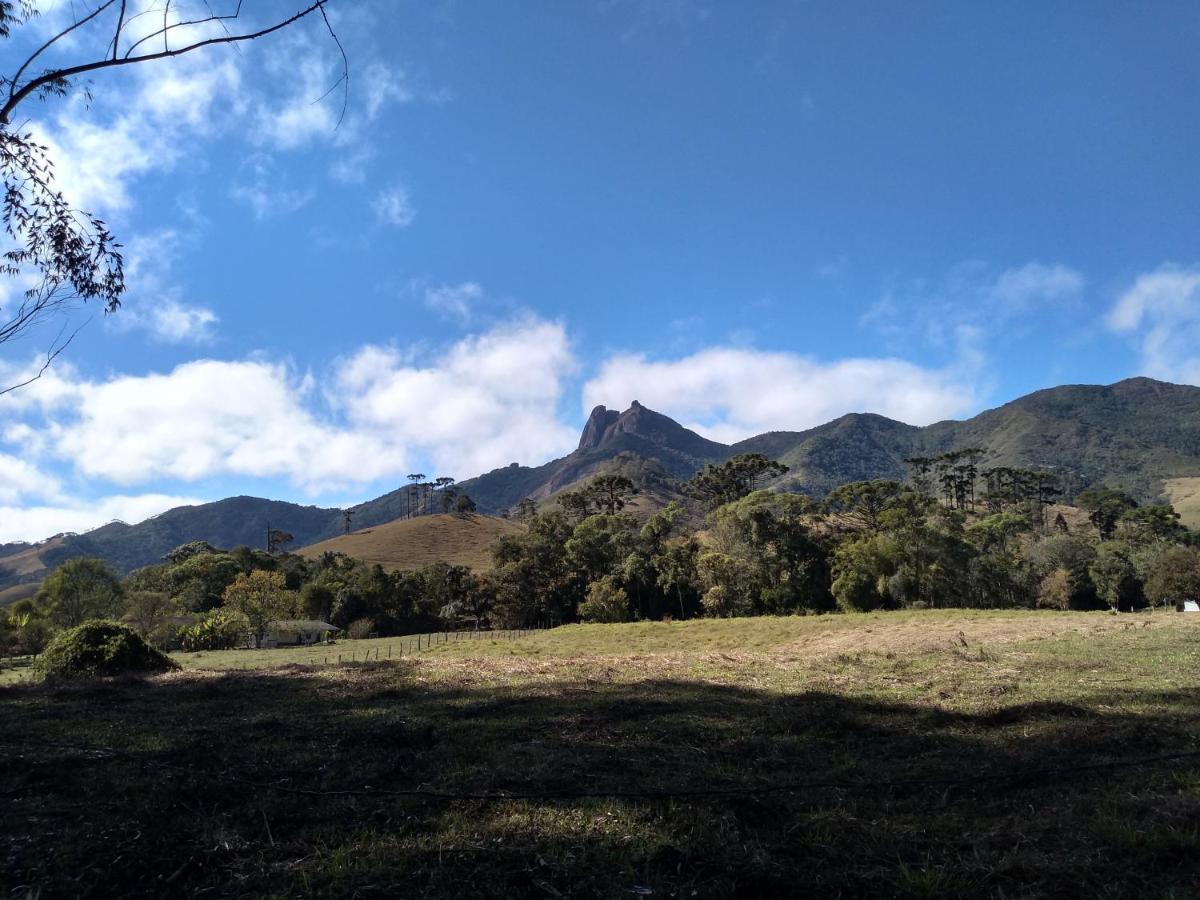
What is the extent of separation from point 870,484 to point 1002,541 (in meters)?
16.8

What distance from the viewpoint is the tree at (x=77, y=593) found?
53188 millimetres

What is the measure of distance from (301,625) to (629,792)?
78.6 m

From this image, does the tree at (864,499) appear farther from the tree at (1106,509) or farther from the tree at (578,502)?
the tree at (578,502)

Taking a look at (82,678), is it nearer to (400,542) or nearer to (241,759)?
(241,759)

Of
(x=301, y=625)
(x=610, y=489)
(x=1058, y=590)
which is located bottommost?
(x=1058, y=590)

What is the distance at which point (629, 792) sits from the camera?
6605mm

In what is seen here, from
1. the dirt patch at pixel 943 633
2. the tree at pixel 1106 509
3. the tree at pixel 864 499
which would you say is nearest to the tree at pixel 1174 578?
the dirt patch at pixel 943 633

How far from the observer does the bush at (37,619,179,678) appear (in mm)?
23484

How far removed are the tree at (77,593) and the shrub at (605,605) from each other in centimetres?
4406

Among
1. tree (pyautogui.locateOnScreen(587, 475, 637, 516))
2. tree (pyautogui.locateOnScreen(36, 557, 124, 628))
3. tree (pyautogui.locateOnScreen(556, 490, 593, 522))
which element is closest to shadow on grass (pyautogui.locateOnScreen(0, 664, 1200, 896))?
tree (pyautogui.locateOnScreen(36, 557, 124, 628))

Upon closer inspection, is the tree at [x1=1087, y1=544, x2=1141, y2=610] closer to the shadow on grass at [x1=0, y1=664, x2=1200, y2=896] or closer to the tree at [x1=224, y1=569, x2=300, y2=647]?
Answer: the shadow on grass at [x1=0, y1=664, x2=1200, y2=896]

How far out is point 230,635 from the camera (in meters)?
62.7

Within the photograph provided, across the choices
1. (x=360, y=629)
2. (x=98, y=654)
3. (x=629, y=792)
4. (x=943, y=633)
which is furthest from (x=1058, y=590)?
(x=98, y=654)

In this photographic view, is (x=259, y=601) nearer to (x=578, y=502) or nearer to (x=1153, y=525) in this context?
(x=578, y=502)
